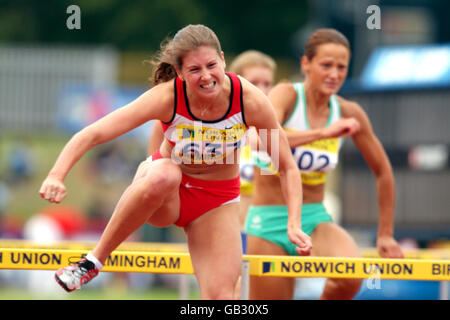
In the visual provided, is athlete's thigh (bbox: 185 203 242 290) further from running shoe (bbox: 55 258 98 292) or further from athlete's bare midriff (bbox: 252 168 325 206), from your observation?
athlete's bare midriff (bbox: 252 168 325 206)

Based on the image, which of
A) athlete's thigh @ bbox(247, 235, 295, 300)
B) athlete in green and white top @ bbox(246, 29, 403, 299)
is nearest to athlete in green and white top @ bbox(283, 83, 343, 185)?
athlete in green and white top @ bbox(246, 29, 403, 299)

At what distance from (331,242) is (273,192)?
48 centimetres

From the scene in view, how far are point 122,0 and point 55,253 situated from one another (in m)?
28.3

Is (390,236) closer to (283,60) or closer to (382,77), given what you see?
(382,77)

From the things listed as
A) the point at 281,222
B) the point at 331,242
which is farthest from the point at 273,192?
the point at 331,242

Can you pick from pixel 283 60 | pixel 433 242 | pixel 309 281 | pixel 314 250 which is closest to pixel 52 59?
pixel 283 60

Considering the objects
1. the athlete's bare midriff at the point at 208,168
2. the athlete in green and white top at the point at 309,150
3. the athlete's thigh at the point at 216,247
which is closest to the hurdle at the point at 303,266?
the athlete's thigh at the point at 216,247

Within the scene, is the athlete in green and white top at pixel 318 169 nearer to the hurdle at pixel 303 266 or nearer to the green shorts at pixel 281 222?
the green shorts at pixel 281 222

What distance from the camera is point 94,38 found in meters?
31.1

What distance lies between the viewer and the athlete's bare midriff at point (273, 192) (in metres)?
5.27

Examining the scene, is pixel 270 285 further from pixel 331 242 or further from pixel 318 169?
pixel 318 169

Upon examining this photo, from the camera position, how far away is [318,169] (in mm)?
5203

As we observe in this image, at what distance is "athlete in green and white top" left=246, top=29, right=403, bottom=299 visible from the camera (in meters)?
5.12

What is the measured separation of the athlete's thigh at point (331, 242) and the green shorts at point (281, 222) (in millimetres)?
50
